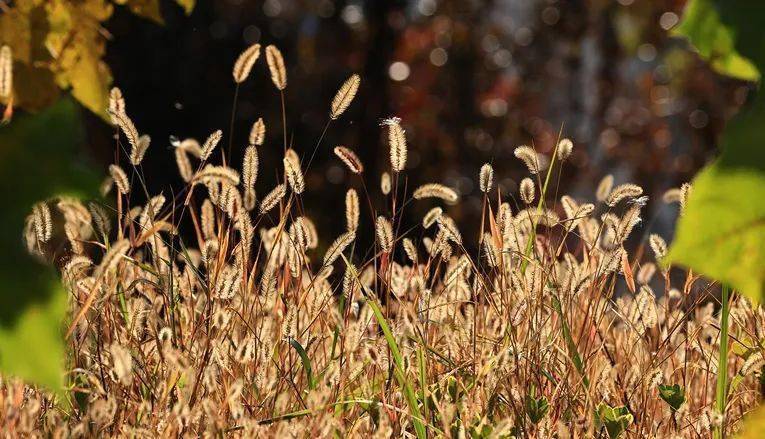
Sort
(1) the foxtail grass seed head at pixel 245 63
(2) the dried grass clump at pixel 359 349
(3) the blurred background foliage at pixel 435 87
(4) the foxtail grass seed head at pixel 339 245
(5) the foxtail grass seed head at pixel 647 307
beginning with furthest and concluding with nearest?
(3) the blurred background foliage at pixel 435 87 → (1) the foxtail grass seed head at pixel 245 63 → (5) the foxtail grass seed head at pixel 647 307 → (4) the foxtail grass seed head at pixel 339 245 → (2) the dried grass clump at pixel 359 349

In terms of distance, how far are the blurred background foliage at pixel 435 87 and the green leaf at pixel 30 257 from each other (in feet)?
12.8

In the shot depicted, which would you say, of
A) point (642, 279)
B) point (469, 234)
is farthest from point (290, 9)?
point (642, 279)

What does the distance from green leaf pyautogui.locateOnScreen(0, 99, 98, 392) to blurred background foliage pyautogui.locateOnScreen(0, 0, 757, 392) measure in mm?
3902

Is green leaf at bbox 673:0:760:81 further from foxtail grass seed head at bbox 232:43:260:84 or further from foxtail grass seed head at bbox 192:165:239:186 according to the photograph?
foxtail grass seed head at bbox 232:43:260:84

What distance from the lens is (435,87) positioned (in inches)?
361

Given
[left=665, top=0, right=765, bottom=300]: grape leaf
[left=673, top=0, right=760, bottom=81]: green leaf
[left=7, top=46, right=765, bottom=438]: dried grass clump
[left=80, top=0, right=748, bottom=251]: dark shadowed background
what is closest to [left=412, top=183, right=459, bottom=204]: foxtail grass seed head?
[left=7, top=46, right=765, bottom=438]: dried grass clump

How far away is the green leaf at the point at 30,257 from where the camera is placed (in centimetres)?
117

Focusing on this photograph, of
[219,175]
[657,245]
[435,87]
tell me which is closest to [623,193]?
[657,245]

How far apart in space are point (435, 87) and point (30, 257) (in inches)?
320

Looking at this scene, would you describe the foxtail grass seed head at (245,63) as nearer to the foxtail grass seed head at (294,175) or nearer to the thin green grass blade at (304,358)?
the foxtail grass seed head at (294,175)

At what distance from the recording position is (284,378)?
1.95m

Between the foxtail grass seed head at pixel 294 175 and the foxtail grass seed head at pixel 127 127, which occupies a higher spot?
the foxtail grass seed head at pixel 127 127

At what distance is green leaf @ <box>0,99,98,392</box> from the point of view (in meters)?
1.17

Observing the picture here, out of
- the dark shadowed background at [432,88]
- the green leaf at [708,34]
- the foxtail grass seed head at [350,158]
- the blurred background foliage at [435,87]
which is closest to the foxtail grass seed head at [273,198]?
the foxtail grass seed head at [350,158]
